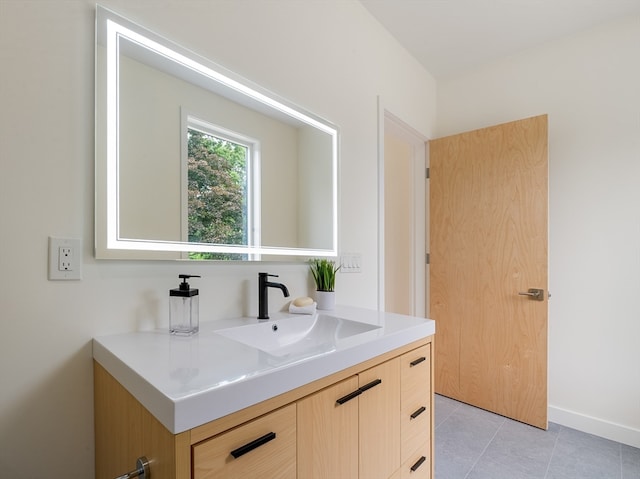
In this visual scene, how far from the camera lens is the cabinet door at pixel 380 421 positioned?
0.96 meters

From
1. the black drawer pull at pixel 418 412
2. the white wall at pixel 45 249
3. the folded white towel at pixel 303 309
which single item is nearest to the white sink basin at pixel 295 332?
the folded white towel at pixel 303 309

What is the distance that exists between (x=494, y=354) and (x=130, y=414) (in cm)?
230

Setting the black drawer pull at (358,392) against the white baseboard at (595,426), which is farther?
the white baseboard at (595,426)

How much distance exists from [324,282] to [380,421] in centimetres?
63

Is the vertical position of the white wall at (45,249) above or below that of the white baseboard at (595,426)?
above

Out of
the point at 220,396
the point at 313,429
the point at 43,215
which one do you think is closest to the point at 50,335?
the point at 43,215

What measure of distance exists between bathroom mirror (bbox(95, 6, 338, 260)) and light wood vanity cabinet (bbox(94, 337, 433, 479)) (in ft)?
1.55

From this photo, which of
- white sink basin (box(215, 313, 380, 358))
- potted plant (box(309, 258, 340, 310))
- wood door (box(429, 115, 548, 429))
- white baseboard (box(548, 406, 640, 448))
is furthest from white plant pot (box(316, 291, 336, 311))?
white baseboard (box(548, 406, 640, 448))

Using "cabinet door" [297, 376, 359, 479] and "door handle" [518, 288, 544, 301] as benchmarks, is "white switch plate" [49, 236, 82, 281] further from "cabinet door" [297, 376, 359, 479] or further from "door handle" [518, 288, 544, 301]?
"door handle" [518, 288, 544, 301]

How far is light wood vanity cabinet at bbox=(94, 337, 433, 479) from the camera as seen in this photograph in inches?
23.9

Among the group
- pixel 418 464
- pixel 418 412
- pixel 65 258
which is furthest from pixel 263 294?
pixel 418 464

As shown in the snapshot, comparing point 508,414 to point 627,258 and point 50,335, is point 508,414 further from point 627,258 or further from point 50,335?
point 50,335

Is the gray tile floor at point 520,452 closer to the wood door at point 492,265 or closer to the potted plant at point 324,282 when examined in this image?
the wood door at point 492,265

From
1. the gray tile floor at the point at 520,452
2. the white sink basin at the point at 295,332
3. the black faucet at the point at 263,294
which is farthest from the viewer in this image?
the gray tile floor at the point at 520,452
